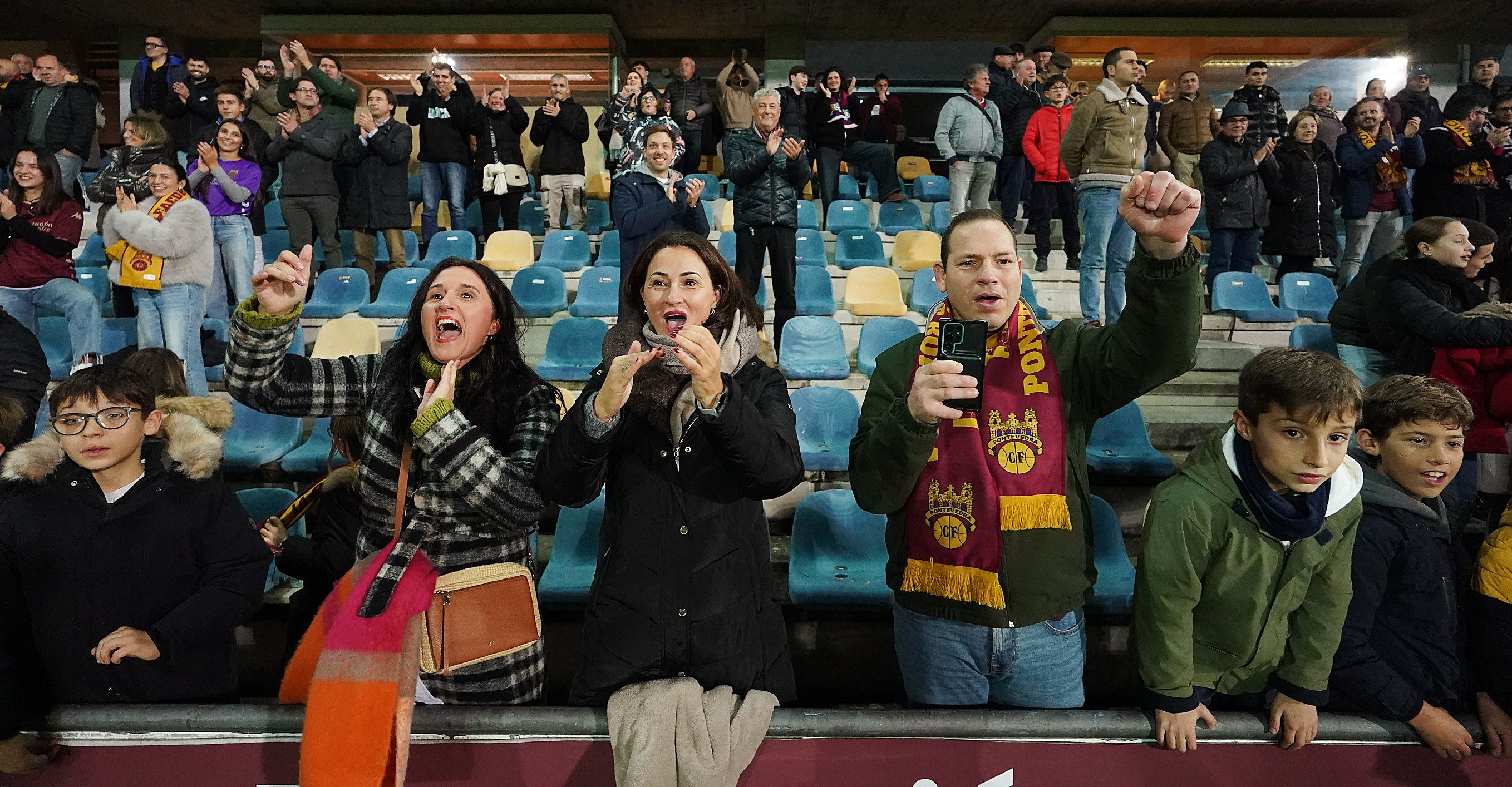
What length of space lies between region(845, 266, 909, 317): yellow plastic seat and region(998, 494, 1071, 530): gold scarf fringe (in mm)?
3959

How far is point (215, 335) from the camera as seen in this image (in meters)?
5.30

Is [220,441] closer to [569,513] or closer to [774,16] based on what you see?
[569,513]

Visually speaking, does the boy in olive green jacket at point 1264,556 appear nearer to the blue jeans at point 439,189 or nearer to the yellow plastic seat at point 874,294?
the yellow plastic seat at point 874,294

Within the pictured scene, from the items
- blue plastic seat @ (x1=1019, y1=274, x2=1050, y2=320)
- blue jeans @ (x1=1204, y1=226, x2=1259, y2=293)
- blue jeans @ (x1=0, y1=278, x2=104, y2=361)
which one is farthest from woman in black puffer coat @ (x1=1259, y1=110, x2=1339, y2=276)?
blue jeans @ (x1=0, y1=278, x2=104, y2=361)

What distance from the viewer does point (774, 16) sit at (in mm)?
12734

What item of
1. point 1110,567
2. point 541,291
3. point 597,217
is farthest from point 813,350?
point 597,217

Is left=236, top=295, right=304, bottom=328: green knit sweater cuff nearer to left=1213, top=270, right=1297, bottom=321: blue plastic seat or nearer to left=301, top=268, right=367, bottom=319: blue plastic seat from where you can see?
left=301, top=268, right=367, bottom=319: blue plastic seat

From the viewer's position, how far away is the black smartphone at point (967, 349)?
4.99ft

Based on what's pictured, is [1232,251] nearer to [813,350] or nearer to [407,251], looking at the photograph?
[813,350]

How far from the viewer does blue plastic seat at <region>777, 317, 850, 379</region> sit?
460 cm

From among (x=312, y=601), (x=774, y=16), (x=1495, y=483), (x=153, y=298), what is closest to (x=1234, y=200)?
(x=1495, y=483)

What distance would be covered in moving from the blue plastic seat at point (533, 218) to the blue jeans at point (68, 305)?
402 cm

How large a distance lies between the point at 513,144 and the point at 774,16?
6.45 m

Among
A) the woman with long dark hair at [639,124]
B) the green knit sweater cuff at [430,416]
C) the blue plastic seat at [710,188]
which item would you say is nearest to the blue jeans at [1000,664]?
the green knit sweater cuff at [430,416]
